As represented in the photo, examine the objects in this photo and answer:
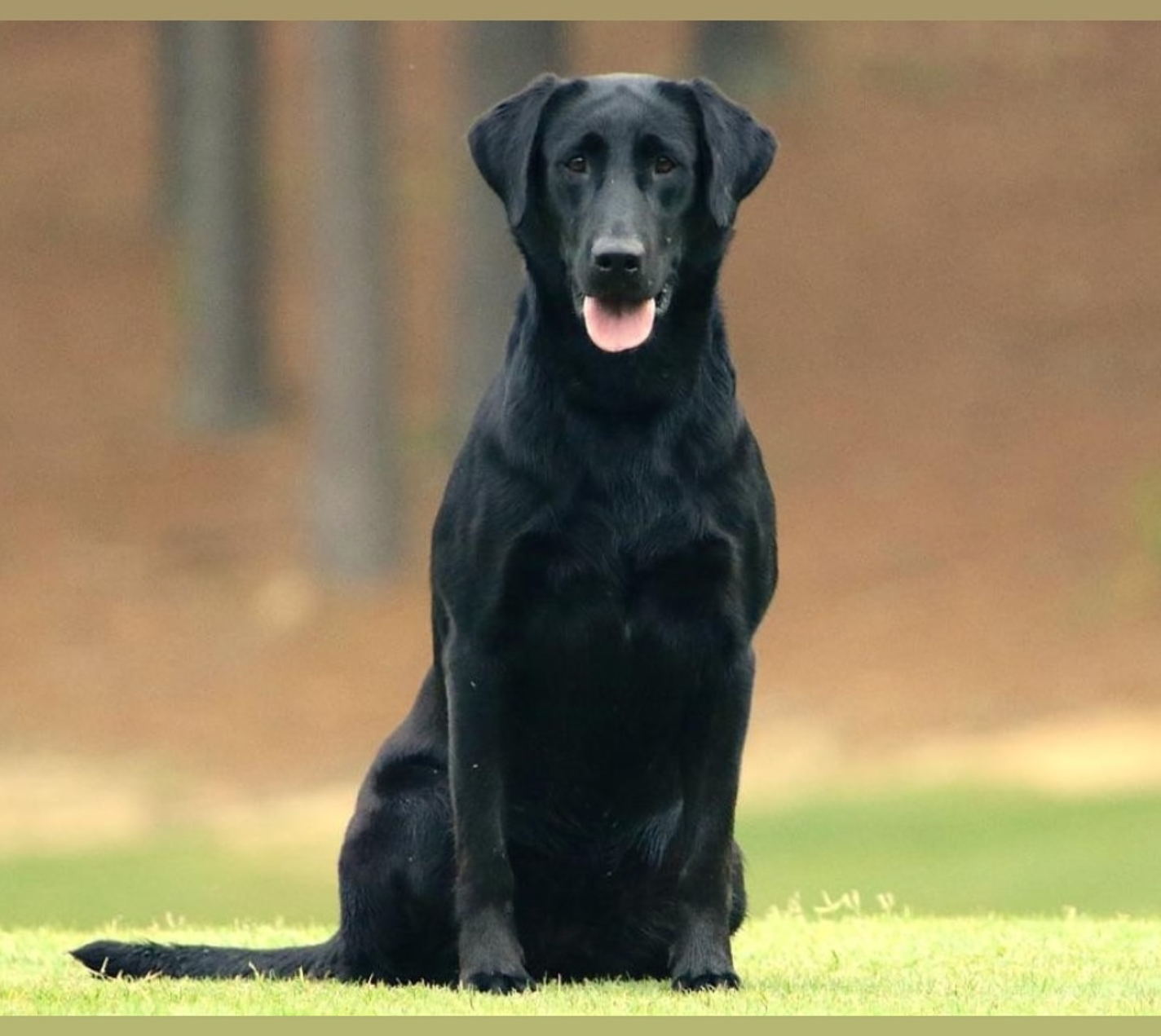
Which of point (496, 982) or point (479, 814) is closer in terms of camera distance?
point (496, 982)

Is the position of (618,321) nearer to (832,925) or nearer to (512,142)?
(512,142)

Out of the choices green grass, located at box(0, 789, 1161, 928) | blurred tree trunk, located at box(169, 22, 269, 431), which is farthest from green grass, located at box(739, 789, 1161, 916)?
blurred tree trunk, located at box(169, 22, 269, 431)

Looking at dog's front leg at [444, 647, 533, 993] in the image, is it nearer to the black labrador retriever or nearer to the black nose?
the black labrador retriever

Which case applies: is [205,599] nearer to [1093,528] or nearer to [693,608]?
[1093,528]

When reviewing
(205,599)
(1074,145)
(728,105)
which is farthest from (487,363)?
→ (728,105)

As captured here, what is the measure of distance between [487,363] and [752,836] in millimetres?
5403

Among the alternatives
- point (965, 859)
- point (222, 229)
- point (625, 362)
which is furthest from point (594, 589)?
point (222, 229)

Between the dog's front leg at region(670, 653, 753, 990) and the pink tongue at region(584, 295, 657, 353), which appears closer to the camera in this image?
the pink tongue at region(584, 295, 657, 353)

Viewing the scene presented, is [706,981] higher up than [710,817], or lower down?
lower down

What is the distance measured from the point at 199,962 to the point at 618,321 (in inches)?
78.1

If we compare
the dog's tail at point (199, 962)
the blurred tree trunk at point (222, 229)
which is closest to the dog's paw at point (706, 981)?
the dog's tail at point (199, 962)

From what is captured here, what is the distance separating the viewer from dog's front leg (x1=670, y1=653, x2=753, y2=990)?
664cm

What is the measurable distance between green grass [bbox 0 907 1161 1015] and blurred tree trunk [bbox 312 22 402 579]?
10913 mm

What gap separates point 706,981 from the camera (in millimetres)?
6605
